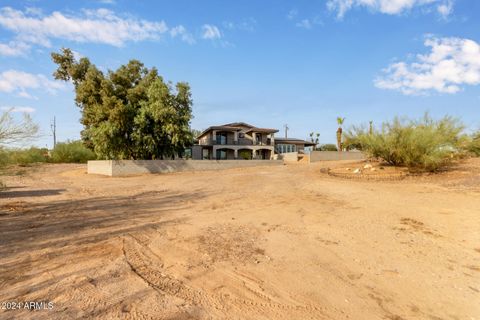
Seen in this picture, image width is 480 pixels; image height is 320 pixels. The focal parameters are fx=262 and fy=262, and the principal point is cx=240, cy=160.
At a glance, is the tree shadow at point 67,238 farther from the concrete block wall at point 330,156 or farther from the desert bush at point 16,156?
the concrete block wall at point 330,156

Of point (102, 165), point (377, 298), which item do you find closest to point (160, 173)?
point (102, 165)

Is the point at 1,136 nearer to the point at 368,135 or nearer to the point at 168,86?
the point at 168,86

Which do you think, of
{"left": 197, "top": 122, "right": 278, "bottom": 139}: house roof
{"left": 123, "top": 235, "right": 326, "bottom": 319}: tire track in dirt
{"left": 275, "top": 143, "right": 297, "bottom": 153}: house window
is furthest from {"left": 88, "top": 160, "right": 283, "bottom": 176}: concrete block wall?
{"left": 275, "top": 143, "right": 297, "bottom": 153}: house window

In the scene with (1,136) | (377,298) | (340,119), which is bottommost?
(377,298)

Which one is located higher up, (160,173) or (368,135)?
(368,135)

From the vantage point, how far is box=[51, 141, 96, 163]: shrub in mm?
31578

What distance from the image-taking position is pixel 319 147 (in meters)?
53.6

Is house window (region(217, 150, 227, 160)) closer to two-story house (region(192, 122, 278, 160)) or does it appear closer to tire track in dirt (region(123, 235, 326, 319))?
two-story house (region(192, 122, 278, 160))

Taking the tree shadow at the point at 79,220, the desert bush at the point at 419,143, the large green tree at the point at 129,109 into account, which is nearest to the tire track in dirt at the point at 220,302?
the tree shadow at the point at 79,220

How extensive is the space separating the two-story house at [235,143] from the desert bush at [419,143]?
71.9ft

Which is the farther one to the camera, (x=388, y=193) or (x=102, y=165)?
(x=102, y=165)

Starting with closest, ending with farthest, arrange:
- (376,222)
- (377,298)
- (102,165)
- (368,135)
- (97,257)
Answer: (377,298), (97,257), (376,222), (368,135), (102,165)

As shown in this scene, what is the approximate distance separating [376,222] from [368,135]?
1147 cm

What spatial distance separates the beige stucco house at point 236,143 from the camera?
35.5m
